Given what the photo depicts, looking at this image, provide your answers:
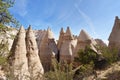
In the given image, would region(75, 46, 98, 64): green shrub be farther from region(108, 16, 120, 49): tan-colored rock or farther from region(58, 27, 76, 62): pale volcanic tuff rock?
region(58, 27, 76, 62): pale volcanic tuff rock

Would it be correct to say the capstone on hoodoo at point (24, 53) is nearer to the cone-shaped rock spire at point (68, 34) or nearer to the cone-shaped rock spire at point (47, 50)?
the cone-shaped rock spire at point (47, 50)

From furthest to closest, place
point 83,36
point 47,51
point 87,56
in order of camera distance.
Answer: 1. point 83,36
2. point 47,51
3. point 87,56

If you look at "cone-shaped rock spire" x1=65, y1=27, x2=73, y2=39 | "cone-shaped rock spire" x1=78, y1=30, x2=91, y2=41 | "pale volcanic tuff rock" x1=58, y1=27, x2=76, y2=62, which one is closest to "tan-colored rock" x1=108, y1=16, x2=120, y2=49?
"cone-shaped rock spire" x1=78, y1=30, x2=91, y2=41

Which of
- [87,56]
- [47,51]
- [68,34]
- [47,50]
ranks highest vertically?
[68,34]

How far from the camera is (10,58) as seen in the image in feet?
46.9

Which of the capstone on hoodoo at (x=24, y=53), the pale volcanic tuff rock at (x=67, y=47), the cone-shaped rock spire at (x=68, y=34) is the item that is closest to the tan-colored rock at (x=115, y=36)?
the pale volcanic tuff rock at (x=67, y=47)

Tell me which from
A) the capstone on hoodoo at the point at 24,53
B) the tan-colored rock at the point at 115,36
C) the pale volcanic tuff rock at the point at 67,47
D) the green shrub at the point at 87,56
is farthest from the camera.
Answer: the pale volcanic tuff rock at the point at 67,47

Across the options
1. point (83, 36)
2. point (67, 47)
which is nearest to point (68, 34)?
point (67, 47)

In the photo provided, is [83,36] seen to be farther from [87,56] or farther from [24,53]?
[24,53]

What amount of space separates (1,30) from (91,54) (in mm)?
13162

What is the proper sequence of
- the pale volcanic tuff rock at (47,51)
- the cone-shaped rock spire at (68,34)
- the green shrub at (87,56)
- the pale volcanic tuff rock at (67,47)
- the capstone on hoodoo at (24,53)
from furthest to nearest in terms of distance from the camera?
the cone-shaped rock spire at (68,34)
the pale volcanic tuff rock at (67,47)
the pale volcanic tuff rock at (47,51)
the green shrub at (87,56)
the capstone on hoodoo at (24,53)

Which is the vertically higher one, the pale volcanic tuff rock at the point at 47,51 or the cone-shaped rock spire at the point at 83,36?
the cone-shaped rock spire at the point at 83,36

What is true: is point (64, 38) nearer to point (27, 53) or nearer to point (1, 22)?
point (27, 53)

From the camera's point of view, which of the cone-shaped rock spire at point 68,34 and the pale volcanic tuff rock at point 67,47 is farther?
the cone-shaped rock spire at point 68,34
